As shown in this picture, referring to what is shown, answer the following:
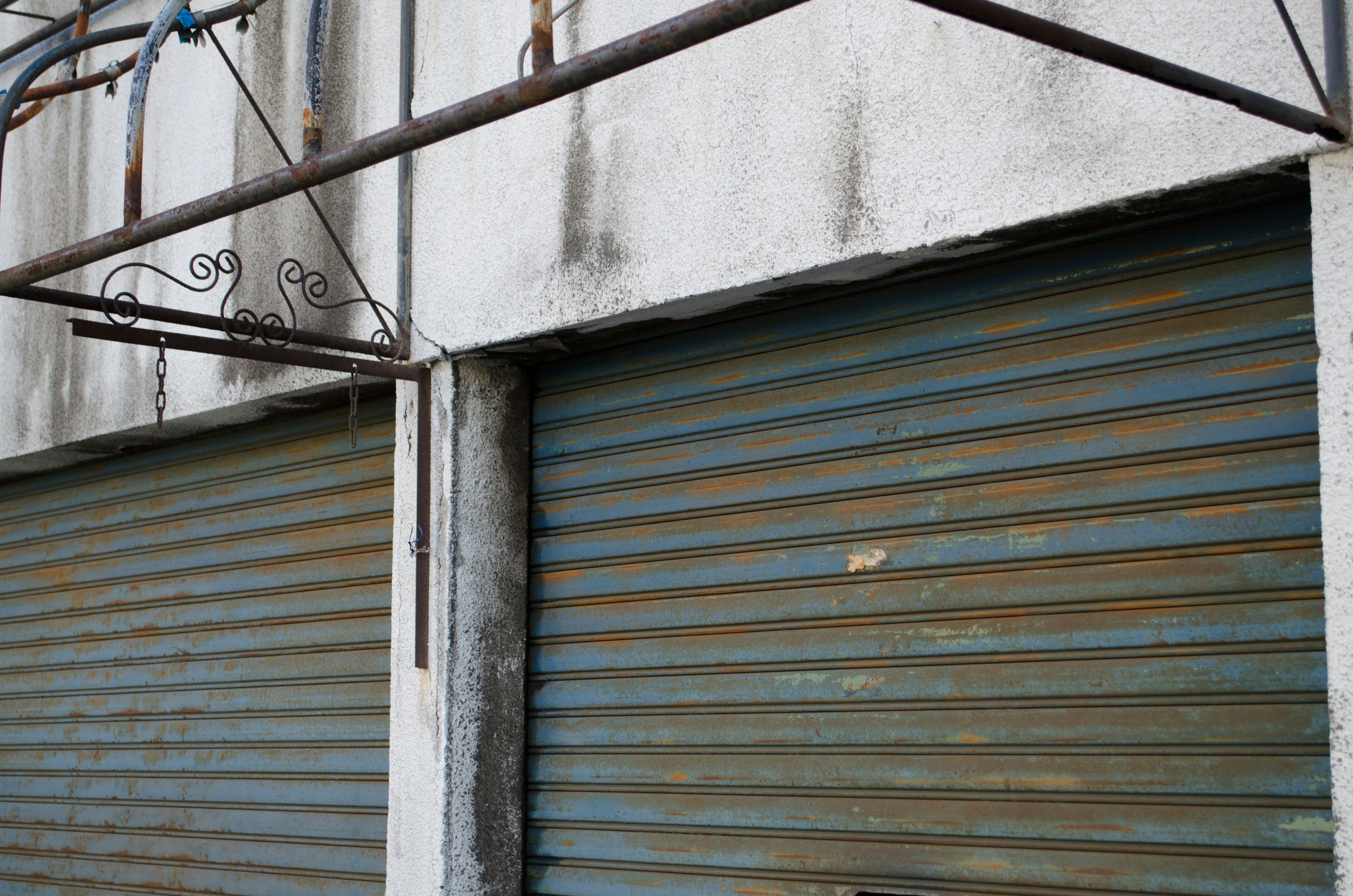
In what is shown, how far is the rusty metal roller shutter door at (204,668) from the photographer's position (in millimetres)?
5031

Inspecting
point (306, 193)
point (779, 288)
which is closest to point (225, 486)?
point (306, 193)

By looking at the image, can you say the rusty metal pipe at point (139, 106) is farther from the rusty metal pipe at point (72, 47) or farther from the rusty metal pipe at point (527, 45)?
the rusty metal pipe at point (527, 45)

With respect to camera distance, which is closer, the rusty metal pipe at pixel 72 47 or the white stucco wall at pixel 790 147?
the white stucco wall at pixel 790 147

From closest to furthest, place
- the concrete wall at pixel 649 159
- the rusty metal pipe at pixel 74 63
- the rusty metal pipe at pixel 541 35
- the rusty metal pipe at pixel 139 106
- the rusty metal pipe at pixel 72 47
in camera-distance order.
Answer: the rusty metal pipe at pixel 541 35, the concrete wall at pixel 649 159, the rusty metal pipe at pixel 139 106, the rusty metal pipe at pixel 72 47, the rusty metal pipe at pixel 74 63

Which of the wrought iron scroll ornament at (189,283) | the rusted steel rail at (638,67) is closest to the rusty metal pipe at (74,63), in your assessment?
the wrought iron scroll ornament at (189,283)

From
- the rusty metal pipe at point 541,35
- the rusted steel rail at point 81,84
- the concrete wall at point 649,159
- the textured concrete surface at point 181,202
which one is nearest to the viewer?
the rusty metal pipe at point 541,35

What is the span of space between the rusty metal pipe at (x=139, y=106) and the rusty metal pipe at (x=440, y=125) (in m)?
0.12

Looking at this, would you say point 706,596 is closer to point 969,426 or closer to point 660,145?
point 969,426

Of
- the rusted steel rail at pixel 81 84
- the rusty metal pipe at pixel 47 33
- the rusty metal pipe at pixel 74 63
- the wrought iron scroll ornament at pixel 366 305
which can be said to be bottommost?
the wrought iron scroll ornament at pixel 366 305

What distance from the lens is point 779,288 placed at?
3.87 m

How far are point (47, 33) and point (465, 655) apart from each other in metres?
4.44

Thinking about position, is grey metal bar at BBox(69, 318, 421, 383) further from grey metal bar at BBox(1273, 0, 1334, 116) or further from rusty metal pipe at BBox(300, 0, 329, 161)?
grey metal bar at BBox(1273, 0, 1334, 116)

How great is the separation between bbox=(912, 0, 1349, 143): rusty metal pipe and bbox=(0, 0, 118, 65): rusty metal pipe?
524 cm

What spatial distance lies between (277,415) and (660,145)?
2454mm
